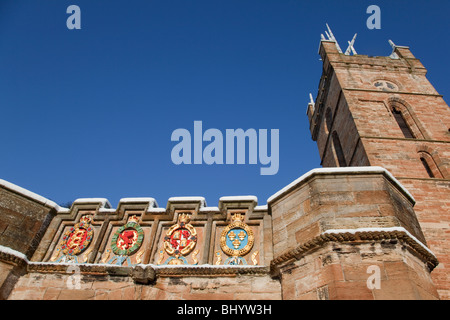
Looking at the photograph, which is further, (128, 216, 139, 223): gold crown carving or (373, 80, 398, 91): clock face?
(373, 80, 398, 91): clock face

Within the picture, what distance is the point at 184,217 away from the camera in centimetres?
559

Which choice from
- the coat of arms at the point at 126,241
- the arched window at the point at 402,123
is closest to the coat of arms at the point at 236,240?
the coat of arms at the point at 126,241

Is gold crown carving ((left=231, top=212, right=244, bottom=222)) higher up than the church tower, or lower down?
lower down

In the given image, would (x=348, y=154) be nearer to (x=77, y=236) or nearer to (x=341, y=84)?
(x=341, y=84)

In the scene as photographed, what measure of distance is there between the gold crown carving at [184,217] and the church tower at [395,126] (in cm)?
580

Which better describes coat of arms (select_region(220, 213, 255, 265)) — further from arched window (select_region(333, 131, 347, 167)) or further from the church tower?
arched window (select_region(333, 131, 347, 167))

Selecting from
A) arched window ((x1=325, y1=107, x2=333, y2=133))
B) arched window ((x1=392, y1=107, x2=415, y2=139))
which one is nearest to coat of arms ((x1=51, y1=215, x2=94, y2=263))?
arched window ((x1=392, y1=107, x2=415, y2=139))

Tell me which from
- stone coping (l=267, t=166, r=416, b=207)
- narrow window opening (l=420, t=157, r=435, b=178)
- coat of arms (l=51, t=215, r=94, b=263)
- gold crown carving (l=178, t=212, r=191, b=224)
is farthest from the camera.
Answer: narrow window opening (l=420, t=157, r=435, b=178)

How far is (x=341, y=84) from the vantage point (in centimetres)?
1559

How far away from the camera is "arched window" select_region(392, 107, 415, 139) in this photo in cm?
1295

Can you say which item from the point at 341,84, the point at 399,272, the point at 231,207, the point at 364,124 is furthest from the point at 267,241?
the point at 341,84

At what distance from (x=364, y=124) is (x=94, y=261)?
11.2 meters

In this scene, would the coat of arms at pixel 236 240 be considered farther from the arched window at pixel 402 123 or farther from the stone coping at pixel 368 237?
the arched window at pixel 402 123

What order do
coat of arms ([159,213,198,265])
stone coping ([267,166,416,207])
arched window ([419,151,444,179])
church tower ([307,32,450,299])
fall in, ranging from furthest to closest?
1. arched window ([419,151,444,179])
2. church tower ([307,32,450,299])
3. coat of arms ([159,213,198,265])
4. stone coping ([267,166,416,207])
